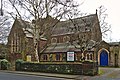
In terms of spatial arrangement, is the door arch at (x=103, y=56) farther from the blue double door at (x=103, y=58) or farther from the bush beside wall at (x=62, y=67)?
the bush beside wall at (x=62, y=67)

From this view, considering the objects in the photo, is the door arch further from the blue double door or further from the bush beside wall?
the bush beside wall

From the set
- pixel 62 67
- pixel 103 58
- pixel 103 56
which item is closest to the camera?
pixel 62 67

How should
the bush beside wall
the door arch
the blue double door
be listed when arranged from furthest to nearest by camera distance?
the blue double door < the door arch < the bush beside wall

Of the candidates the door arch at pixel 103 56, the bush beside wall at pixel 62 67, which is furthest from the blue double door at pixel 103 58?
the bush beside wall at pixel 62 67

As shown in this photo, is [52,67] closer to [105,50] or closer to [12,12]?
[12,12]

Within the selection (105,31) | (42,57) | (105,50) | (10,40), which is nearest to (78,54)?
(105,50)

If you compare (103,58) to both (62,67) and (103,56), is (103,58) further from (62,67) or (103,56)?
(62,67)

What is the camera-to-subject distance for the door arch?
4022 centimetres

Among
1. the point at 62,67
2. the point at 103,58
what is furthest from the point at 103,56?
the point at 62,67

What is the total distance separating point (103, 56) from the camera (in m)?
40.7

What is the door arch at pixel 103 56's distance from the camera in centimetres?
4022

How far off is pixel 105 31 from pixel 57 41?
26.2 m

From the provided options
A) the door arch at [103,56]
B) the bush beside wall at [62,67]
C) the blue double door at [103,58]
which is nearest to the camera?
the bush beside wall at [62,67]

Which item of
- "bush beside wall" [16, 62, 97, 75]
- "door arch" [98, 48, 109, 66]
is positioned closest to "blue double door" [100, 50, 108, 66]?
"door arch" [98, 48, 109, 66]
